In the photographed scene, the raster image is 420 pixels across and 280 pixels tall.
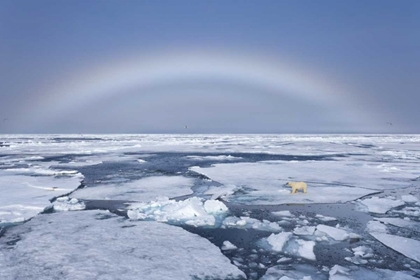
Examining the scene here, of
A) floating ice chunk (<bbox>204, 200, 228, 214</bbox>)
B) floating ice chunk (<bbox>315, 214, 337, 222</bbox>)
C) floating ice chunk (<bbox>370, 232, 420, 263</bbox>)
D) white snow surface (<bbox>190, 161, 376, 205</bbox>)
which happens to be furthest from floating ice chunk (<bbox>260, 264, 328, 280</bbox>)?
white snow surface (<bbox>190, 161, 376, 205</bbox>)

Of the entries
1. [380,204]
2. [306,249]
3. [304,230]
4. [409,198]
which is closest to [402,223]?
[380,204]

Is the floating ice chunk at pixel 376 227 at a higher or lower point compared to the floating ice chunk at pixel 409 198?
lower

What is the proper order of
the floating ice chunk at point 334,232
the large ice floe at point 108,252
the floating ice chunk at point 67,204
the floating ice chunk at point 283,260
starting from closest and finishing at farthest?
the large ice floe at point 108,252, the floating ice chunk at point 283,260, the floating ice chunk at point 334,232, the floating ice chunk at point 67,204

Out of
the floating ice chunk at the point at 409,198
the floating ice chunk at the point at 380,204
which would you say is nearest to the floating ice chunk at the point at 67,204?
the floating ice chunk at the point at 380,204

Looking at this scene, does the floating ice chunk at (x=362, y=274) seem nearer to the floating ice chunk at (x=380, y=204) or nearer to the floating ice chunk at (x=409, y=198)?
the floating ice chunk at (x=380, y=204)

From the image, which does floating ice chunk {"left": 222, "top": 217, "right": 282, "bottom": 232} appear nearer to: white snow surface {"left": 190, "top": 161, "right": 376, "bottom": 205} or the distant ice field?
the distant ice field

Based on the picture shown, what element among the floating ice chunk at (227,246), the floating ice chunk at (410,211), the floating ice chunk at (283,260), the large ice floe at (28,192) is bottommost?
the floating ice chunk at (283,260)

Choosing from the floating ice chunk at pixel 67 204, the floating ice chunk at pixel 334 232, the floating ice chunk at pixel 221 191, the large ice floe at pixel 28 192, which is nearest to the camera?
the floating ice chunk at pixel 334 232

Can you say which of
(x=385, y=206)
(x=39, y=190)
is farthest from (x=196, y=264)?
(x=39, y=190)
